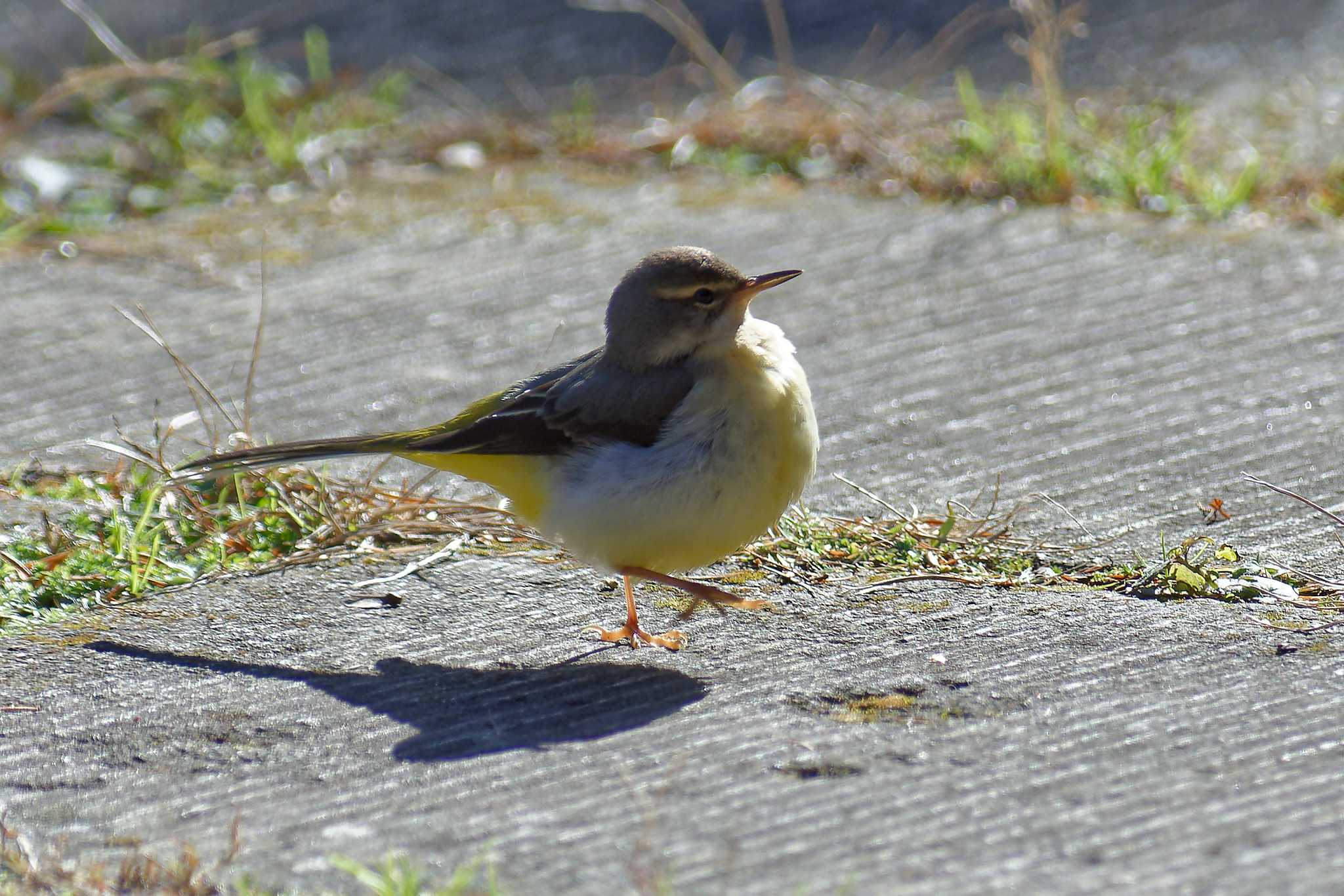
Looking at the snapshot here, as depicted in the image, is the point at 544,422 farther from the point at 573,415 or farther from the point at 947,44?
the point at 947,44

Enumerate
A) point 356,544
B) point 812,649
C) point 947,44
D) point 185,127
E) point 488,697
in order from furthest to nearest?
point 947,44 → point 185,127 → point 356,544 → point 812,649 → point 488,697

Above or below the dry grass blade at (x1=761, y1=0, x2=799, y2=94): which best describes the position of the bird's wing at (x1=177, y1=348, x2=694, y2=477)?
below

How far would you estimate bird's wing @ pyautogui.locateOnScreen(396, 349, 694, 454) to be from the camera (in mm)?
4195

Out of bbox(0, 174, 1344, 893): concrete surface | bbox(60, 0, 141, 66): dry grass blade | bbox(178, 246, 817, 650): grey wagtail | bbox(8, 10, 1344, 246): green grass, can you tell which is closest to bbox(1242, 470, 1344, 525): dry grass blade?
bbox(0, 174, 1344, 893): concrete surface

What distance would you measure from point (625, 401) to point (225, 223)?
4037 millimetres

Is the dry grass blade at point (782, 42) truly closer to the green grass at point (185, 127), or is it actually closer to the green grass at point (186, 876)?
the green grass at point (185, 127)

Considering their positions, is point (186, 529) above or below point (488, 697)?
above

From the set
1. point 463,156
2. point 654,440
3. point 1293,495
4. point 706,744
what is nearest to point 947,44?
point 463,156

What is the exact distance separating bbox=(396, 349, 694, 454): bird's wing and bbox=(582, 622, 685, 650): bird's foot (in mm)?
493

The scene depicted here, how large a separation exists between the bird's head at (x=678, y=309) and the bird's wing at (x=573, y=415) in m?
0.07

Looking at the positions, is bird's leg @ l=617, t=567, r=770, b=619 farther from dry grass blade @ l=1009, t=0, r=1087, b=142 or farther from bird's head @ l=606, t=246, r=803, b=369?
dry grass blade @ l=1009, t=0, r=1087, b=142

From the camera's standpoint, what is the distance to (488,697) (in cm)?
364

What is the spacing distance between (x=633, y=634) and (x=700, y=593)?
7.9 inches

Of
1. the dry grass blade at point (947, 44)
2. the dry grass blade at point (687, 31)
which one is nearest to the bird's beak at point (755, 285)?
the dry grass blade at point (687, 31)
